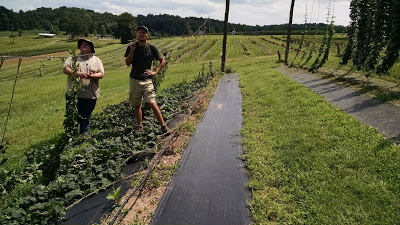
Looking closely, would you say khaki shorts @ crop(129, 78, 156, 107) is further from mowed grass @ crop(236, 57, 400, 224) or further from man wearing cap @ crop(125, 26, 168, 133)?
mowed grass @ crop(236, 57, 400, 224)

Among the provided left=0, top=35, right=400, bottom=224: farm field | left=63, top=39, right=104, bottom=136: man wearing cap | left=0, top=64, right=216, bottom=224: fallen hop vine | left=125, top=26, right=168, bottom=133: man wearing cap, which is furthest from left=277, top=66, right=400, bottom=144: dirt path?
left=63, top=39, right=104, bottom=136: man wearing cap

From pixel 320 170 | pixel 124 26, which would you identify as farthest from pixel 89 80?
pixel 124 26

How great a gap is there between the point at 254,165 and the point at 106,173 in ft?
6.81

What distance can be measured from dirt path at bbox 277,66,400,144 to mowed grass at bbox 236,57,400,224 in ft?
1.13

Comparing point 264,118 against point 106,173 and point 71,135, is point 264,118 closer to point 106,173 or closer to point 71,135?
point 106,173

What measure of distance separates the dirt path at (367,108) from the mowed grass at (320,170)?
1.13ft

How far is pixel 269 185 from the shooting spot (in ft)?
11.0

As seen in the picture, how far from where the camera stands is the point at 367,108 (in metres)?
6.45

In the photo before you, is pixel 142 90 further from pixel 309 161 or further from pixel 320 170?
pixel 320 170

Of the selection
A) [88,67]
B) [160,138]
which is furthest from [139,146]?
[88,67]

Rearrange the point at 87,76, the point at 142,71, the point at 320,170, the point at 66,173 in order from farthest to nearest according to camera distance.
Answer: the point at 142,71 → the point at 87,76 → the point at 320,170 → the point at 66,173

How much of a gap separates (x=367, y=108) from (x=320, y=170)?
3883 mm

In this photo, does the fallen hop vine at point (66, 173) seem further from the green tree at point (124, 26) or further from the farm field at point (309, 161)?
the green tree at point (124, 26)

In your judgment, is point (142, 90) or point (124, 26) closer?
point (142, 90)
